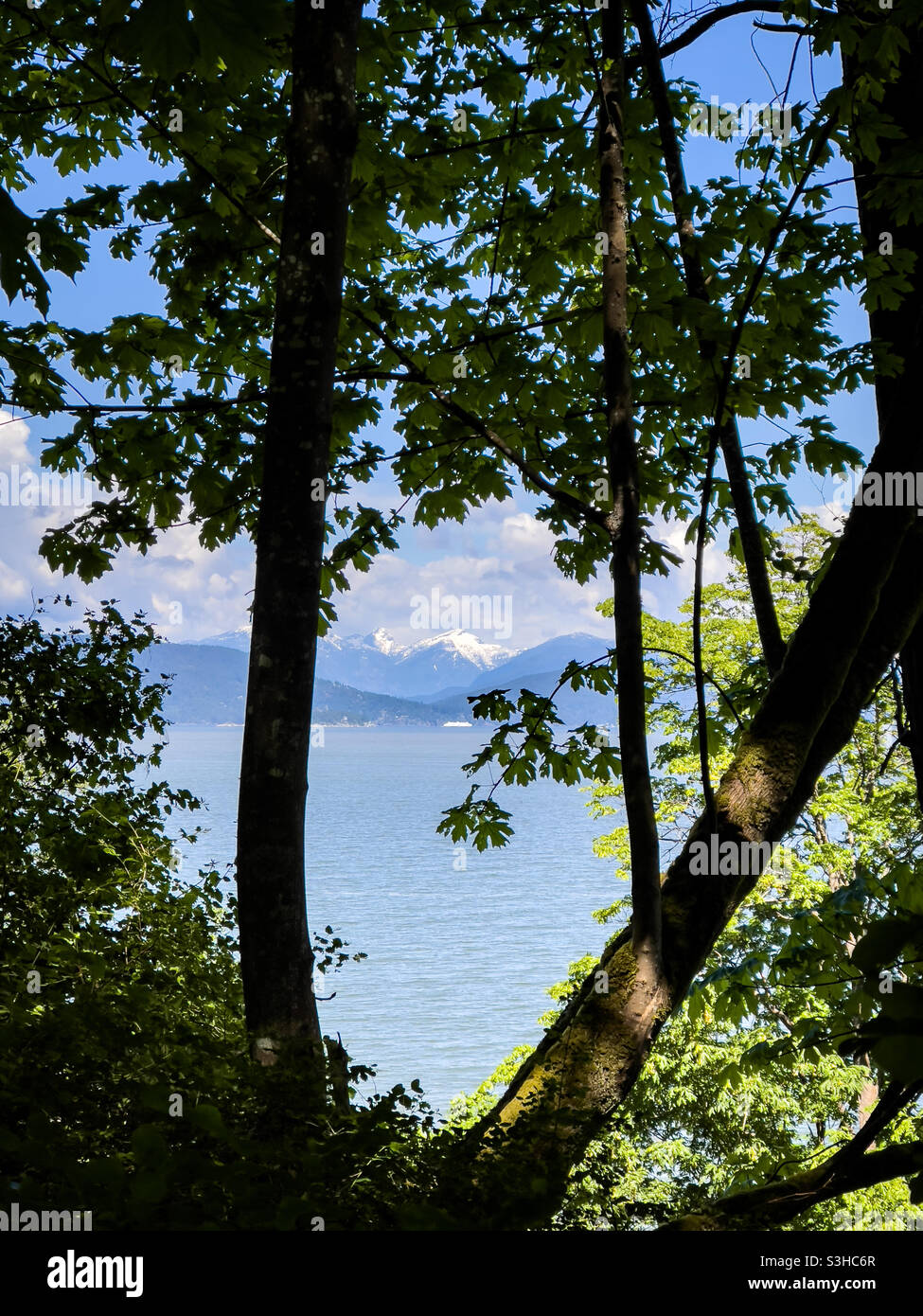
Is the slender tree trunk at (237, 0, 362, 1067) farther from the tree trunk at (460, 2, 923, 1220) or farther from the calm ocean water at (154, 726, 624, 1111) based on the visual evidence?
the calm ocean water at (154, 726, 624, 1111)

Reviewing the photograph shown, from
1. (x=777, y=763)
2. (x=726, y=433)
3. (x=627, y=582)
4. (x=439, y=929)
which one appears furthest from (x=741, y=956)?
(x=439, y=929)

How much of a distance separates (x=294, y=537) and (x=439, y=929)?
218ft

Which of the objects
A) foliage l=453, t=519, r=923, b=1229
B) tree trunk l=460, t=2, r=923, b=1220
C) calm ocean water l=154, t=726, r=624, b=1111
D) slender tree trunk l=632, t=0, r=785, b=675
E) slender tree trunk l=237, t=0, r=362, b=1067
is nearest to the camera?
slender tree trunk l=237, t=0, r=362, b=1067

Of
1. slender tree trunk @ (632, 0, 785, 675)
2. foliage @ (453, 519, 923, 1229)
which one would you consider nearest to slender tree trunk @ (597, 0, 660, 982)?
slender tree trunk @ (632, 0, 785, 675)

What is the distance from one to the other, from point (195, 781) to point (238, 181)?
133608 mm

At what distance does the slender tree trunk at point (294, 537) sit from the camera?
3082mm

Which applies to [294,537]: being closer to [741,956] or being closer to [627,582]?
[627,582]

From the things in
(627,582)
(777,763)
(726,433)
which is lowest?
Answer: (777,763)

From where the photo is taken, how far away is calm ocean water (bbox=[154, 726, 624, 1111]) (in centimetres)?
4438

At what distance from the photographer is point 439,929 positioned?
6688cm

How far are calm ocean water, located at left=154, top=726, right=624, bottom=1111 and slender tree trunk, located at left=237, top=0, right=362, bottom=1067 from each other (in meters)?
13.8

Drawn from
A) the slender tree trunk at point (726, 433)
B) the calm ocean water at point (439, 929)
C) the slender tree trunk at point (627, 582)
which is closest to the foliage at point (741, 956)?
the calm ocean water at point (439, 929)
